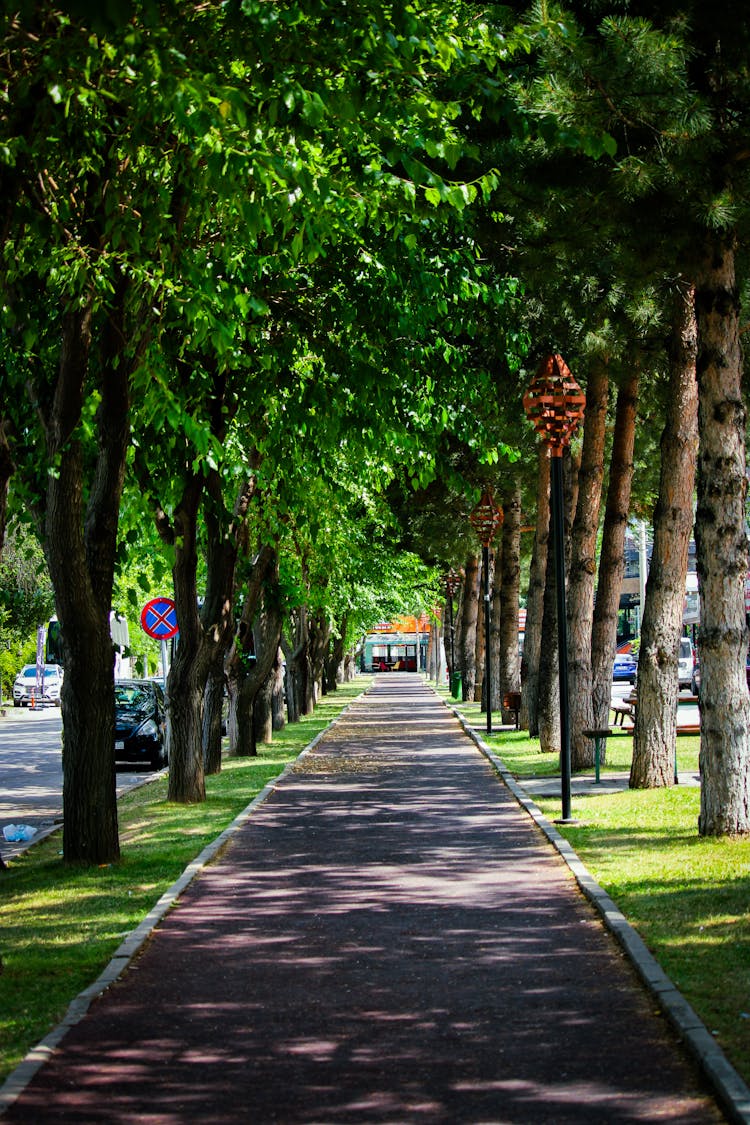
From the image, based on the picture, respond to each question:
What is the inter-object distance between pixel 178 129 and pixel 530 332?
387 inches

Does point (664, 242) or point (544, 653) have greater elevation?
point (664, 242)

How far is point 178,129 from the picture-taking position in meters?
8.94

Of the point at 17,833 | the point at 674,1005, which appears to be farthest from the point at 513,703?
the point at 674,1005

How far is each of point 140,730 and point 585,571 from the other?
974 centimetres

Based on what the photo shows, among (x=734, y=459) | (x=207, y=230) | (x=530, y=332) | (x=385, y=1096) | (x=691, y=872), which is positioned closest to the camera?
(x=385, y=1096)

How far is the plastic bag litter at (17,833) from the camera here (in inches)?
599

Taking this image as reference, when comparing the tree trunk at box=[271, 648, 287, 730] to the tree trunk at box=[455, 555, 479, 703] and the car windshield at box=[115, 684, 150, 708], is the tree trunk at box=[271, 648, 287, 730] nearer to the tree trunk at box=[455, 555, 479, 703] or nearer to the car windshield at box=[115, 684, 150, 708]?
the car windshield at box=[115, 684, 150, 708]

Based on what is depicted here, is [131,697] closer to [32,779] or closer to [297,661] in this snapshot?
[32,779]

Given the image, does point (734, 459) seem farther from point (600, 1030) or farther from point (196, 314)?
point (600, 1030)

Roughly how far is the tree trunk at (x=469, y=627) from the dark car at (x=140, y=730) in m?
21.9

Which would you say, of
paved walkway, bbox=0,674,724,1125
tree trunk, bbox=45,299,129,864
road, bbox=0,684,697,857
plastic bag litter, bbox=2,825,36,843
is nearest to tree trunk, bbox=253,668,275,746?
road, bbox=0,684,697,857

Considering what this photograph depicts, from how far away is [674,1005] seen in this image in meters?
6.84

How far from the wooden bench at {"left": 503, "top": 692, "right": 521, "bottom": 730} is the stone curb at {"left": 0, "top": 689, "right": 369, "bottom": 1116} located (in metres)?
15.9

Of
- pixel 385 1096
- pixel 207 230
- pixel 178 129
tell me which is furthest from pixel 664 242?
pixel 385 1096
